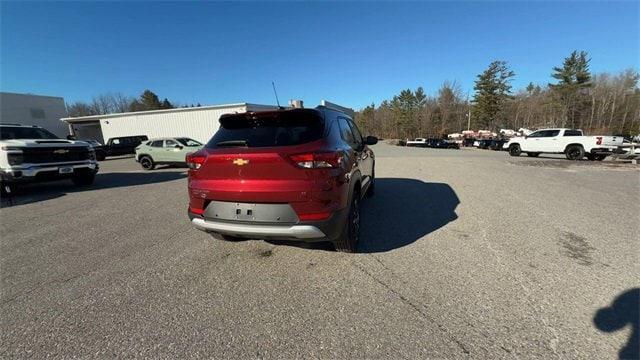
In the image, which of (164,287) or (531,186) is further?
(531,186)

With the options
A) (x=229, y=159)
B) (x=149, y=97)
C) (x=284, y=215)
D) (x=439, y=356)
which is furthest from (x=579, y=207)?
(x=149, y=97)

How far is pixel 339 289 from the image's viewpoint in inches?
110

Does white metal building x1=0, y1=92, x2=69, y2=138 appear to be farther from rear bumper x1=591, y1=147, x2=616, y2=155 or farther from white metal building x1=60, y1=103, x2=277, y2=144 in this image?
rear bumper x1=591, y1=147, x2=616, y2=155

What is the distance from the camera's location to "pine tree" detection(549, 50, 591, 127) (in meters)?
50.3

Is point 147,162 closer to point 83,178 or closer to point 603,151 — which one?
point 83,178

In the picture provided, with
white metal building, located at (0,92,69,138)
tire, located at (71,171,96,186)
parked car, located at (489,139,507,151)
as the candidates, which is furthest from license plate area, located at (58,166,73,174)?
parked car, located at (489,139,507,151)

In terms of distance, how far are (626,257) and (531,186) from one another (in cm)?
475

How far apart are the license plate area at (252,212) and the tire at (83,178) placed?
8144mm

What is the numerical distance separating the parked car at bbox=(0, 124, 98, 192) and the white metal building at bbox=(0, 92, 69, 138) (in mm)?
37185

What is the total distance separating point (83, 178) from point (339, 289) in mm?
10244

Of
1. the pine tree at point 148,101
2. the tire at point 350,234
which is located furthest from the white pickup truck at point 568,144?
the pine tree at point 148,101

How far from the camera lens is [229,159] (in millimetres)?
2918

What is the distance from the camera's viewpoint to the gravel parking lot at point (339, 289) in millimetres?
2107

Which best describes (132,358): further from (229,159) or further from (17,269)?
(17,269)
